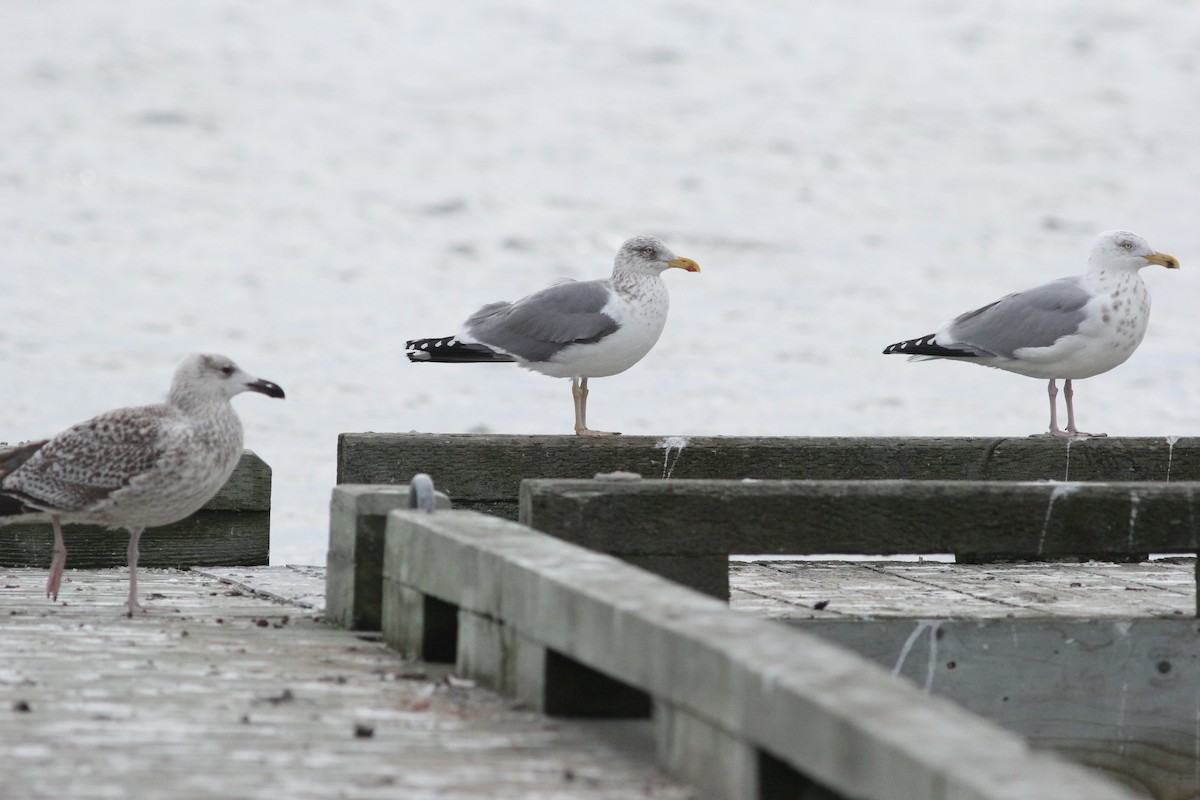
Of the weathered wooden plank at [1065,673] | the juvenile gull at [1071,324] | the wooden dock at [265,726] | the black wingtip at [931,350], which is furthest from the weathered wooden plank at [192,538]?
the juvenile gull at [1071,324]

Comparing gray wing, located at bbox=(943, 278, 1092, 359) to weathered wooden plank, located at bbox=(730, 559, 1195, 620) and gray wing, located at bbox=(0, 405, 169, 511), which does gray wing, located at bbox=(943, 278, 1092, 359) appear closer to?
weathered wooden plank, located at bbox=(730, 559, 1195, 620)

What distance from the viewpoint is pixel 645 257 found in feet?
29.8

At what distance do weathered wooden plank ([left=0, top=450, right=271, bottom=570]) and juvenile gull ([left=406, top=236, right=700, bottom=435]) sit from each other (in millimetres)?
1342

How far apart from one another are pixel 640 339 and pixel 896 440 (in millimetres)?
1798

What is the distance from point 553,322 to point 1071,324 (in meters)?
2.65

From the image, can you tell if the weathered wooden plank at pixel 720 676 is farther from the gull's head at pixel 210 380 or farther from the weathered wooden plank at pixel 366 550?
the gull's head at pixel 210 380

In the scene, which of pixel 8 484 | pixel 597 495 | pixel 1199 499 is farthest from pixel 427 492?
pixel 1199 499

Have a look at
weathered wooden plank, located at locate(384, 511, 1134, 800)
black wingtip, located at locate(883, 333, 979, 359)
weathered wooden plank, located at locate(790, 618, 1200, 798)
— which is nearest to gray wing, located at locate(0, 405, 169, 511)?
weathered wooden plank, located at locate(384, 511, 1134, 800)

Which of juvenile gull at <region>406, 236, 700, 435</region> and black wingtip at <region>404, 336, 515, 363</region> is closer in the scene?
juvenile gull at <region>406, 236, 700, 435</region>

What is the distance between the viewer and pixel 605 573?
4.34 meters

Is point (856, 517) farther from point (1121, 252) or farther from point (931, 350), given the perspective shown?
point (1121, 252)

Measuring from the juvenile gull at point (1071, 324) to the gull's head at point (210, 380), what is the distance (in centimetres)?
433

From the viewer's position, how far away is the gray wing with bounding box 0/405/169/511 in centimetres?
613

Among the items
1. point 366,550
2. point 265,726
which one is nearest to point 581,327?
point 366,550
